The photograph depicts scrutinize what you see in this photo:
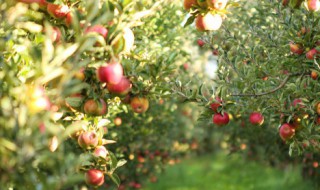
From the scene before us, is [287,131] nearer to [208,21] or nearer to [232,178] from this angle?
[208,21]

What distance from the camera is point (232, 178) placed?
41.4 feet

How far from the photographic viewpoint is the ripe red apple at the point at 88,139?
341 cm

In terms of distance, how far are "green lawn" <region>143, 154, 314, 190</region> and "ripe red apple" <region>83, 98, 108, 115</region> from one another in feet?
22.6

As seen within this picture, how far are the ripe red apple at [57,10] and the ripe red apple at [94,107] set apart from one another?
630mm

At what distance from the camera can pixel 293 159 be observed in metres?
9.04

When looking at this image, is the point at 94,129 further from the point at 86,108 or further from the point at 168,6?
the point at 168,6

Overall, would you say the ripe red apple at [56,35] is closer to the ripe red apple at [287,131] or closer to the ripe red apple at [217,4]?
the ripe red apple at [217,4]

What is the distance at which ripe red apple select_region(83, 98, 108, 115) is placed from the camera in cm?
311

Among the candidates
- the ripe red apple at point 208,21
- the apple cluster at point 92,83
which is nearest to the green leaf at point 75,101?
the apple cluster at point 92,83

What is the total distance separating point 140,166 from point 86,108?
5.55 m

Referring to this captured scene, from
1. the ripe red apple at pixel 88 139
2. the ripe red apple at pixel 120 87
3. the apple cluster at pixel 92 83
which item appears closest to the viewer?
the apple cluster at pixel 92 83

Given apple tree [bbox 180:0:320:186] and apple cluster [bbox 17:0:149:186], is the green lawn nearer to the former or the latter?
apple tree [bbox 180:0:320:186]

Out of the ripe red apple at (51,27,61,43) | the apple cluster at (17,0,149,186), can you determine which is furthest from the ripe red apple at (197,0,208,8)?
the ripe red apple at (51,27,61,43)

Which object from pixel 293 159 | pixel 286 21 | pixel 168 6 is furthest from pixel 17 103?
pixel 293 159
